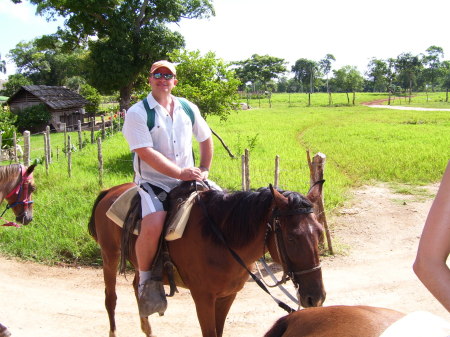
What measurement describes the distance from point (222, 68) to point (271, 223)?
1079 centimetres

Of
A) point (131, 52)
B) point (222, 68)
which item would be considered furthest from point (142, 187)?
point (131, 52)

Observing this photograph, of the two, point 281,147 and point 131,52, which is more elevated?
point 131,52

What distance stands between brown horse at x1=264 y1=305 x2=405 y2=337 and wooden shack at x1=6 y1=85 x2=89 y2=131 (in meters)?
30.3

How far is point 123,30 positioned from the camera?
27875 millimetres

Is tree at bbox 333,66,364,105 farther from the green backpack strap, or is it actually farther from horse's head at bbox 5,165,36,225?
the green backpack strap

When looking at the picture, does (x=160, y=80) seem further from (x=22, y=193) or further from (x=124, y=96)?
(x=124, y=96)

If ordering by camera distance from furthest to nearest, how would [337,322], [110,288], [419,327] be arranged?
[110,288] < [337,322] < [419,327]

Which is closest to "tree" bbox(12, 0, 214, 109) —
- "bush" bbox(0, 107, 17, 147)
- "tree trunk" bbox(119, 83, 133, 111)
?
"tree trunk" bbox(119, 83, 133, 111)

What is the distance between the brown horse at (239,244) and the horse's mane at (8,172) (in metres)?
2.86

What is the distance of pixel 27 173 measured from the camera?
5742mm

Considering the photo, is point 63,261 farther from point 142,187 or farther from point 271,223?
point 271,223

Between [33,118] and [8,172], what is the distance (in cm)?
2657

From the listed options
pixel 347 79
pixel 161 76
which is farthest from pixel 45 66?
pixel 161 76

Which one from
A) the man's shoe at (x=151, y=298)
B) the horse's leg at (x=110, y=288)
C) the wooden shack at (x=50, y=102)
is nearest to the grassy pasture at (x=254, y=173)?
the horse's leg at (x=110, y=288)
